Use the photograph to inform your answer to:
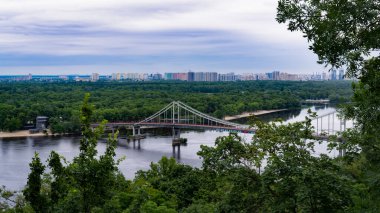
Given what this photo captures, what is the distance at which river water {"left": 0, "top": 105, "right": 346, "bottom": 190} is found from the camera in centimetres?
2355

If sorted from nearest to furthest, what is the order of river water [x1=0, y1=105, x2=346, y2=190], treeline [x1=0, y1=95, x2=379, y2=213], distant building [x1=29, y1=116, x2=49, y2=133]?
treeline [x1=0, y1=95, x2=379, y2=213] → river water [x1=0, y1=105, x2=346, y2=190] → distant building [x1=29, y1=116, x2=49, y2=133]

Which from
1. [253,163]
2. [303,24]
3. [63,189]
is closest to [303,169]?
[253,163]

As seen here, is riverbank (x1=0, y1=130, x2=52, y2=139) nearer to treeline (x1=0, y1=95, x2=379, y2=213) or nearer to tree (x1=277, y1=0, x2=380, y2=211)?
treeline (x1=0, y1=95, x2=379, y2=213)

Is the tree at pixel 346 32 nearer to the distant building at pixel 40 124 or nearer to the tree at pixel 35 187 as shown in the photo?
the tree at pixel 35 187

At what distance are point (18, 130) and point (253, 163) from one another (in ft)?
137

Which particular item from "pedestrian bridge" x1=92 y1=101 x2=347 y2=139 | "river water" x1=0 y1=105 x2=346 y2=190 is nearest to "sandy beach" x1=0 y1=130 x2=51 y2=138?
"river water" x1=0 y1=105 x2=346 y2=190

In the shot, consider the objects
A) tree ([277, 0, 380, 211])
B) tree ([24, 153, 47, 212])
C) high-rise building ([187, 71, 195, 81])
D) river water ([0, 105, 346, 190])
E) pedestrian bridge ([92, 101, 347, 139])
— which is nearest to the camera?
tree ([277, 0, 380, 211])

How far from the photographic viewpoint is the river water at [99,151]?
2355 cm

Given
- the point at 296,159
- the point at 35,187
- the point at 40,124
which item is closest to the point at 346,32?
the point at 296,159

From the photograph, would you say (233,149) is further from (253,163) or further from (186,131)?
(186,131)

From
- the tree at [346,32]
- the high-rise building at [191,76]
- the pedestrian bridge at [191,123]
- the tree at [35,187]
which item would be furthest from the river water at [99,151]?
the high-rise building at [191,76]

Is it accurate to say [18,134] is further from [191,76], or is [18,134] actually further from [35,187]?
[191,76]

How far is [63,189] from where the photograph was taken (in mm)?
5746

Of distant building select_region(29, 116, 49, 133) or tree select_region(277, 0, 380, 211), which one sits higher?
tree select_region(277, 0, 380, 211)
